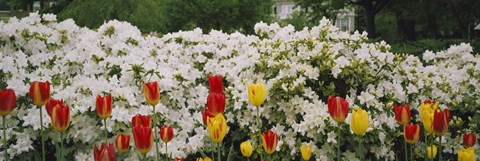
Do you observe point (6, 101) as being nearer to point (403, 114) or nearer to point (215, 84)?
point (215, 84)

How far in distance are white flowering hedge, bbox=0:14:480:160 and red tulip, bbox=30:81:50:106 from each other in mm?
1096

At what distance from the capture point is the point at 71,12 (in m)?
13.2

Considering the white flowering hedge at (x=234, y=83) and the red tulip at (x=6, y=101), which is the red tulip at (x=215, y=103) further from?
the white flowering hedge at (x=234, y=83)

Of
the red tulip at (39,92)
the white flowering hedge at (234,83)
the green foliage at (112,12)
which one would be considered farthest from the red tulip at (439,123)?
the green foliage at (112,12)

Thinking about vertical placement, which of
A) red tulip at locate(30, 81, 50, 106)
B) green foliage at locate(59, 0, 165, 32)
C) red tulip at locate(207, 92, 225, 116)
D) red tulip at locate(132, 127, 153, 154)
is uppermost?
green foliage at locate(59, 0, 165, 32)

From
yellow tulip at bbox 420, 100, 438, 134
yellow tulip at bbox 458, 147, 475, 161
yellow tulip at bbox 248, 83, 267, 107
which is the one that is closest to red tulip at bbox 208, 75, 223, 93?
yellow tulip at bbox 248, 83, 267, 107

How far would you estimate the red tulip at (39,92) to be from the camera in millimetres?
2590

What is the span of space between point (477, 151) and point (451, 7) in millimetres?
21863

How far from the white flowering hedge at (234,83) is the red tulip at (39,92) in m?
1.10

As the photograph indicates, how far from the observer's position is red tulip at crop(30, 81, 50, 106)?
259cm

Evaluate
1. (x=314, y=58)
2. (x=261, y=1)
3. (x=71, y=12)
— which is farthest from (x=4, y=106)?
(x=261, y=1)

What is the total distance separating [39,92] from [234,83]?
221 cm

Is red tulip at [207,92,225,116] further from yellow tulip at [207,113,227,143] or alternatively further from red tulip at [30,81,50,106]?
red tulip at [30,81,50,106]

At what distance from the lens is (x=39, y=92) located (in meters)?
2.60
